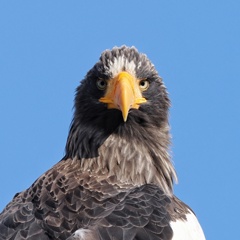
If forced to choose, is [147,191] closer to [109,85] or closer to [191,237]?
[191,237]

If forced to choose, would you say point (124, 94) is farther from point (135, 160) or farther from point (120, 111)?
point (135, 160)

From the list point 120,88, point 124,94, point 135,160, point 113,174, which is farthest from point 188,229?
point 120,88

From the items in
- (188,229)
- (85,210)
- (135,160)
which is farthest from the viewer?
(135,160)

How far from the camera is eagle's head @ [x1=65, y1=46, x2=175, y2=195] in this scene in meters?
11.3

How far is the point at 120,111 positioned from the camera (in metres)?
11.3

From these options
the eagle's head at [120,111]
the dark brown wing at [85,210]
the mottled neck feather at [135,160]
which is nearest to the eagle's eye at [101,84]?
the eagle's head at [120,111]

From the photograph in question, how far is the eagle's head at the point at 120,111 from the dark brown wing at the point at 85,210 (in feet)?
2.50

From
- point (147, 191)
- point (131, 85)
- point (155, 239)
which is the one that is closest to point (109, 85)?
point (131, 85)

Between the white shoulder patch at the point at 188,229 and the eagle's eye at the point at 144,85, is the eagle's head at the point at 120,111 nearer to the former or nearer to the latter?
the eagle's eye at the point at 144,85

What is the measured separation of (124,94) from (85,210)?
145cm

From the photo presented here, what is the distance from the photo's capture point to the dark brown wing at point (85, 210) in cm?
959

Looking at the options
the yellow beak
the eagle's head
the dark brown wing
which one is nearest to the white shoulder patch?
the dark brown wing

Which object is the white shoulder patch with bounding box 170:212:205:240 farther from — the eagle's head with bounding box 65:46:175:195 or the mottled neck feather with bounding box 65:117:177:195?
the eagle's head with bounding box 65:46:175:195

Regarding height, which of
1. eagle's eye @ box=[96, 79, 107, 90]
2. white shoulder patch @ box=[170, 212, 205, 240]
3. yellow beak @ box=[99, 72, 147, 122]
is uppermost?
eagle's eye @ box=[96, 79, 107, 90]
